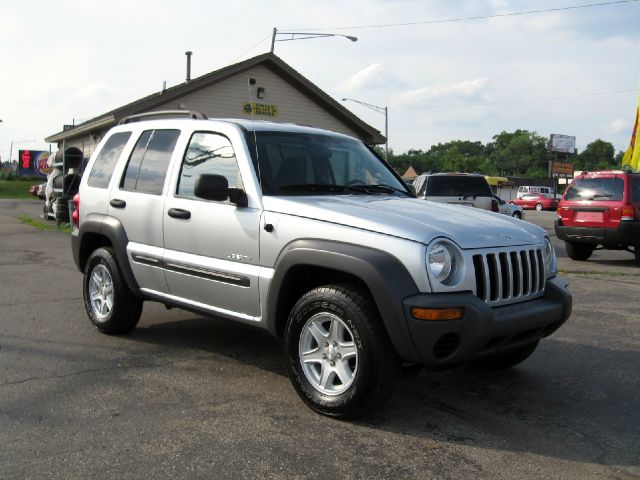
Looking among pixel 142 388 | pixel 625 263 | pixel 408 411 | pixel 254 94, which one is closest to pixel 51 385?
pixel 142 388

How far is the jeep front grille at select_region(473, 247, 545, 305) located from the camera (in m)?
3.93

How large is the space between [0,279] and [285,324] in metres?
6.21

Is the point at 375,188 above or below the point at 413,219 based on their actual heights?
above

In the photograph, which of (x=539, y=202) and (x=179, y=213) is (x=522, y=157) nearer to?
(x=539, y=202)

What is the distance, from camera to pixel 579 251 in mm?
13461

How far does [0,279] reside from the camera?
29.9 feet

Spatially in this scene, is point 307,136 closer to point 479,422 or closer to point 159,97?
point 479,422

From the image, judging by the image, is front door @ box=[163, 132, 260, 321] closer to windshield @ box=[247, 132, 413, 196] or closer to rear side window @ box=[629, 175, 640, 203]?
windshield @ box=[247, 132, 413, 196]

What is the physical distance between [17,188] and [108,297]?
5429 cm

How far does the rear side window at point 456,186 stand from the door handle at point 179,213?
9817 mm

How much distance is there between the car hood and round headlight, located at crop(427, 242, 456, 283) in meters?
0.07

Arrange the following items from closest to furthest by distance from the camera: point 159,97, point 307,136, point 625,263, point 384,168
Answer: point 307,136 → point 384,168 → point 625,263 → point 159,97

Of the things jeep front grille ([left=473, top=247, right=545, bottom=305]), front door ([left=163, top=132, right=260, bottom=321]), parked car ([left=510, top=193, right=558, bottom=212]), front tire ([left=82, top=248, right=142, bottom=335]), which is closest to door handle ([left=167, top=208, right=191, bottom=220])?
front door ([left=163, top=132, right=260, bottom=321])

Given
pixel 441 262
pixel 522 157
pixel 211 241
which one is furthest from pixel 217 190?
pixel 522 157
